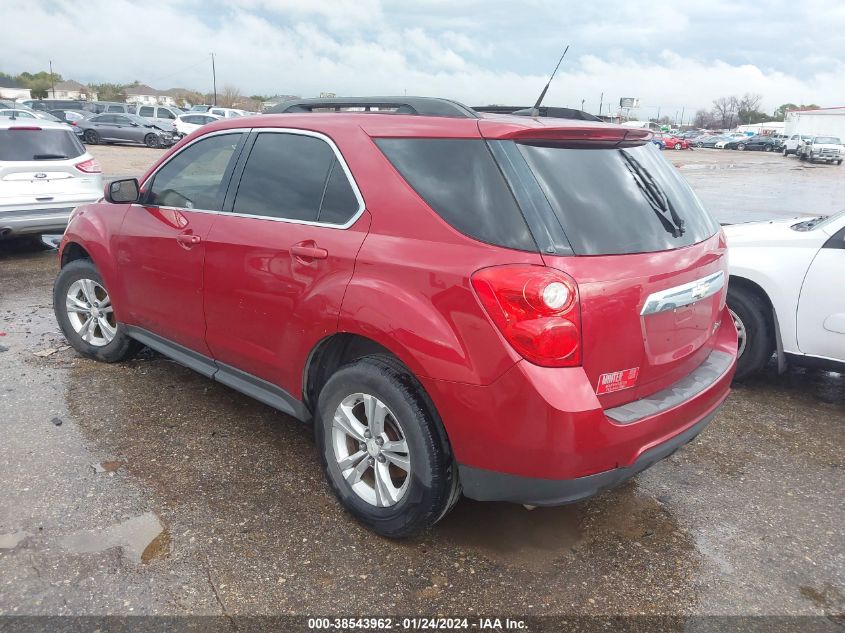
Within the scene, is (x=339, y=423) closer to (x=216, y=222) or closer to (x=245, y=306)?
(x=245, y=306)

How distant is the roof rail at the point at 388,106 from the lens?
2873 millimetres

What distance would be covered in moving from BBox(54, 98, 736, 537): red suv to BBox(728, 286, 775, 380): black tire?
1454mm

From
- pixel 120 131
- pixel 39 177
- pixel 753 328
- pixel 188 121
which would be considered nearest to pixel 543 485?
pixel 753 328

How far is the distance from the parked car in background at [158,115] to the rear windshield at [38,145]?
23.4 m

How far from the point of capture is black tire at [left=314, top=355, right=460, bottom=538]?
2605 millimetres

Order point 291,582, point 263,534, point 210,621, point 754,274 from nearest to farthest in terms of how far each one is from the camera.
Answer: point 210,621
point 291,582
point 263,534
point 754,274

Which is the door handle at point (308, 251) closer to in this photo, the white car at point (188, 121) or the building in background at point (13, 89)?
the white car at point (188, 121)

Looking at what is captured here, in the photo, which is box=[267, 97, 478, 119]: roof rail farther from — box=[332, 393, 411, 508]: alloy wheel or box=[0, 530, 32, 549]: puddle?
box=[0, 530, 32, 549]: puddle

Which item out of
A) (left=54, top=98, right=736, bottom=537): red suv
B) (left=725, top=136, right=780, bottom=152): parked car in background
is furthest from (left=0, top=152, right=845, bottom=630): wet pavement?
(left=725, top=136, right=780, bottom=152): parked car in background

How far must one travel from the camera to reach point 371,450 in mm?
2867

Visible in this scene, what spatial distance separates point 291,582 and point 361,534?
42cm

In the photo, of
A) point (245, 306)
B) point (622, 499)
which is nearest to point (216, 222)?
point (245, 306)

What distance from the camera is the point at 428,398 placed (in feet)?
8.66

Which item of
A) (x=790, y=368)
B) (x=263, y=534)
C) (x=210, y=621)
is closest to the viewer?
(x=210, y=621)
